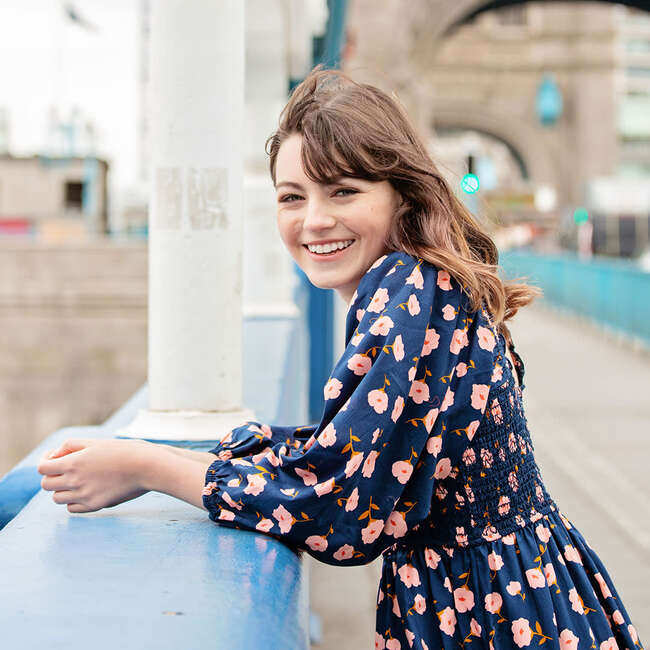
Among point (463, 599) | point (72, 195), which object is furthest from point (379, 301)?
point (72, 195)

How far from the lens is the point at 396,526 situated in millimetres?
1487

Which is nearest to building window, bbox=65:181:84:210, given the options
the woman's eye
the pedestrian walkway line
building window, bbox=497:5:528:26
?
building window, bbox=497:5:528:26

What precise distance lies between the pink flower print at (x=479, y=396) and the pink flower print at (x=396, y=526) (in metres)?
0.21

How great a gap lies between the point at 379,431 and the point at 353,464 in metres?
0.06

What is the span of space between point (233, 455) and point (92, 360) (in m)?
17.4

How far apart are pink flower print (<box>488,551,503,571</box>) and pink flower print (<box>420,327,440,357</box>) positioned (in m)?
0.34

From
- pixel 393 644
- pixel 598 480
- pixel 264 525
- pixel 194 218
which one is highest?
pixel 194 218

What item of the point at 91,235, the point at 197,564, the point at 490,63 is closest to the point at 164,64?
the point at 197,564

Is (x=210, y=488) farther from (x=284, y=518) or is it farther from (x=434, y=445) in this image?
(x=434, y=445)

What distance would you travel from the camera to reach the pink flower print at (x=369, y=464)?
1.43m

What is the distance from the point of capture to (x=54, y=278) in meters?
18.5

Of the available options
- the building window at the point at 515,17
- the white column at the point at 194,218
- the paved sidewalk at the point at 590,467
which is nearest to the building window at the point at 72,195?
the building window at the point at 515,17

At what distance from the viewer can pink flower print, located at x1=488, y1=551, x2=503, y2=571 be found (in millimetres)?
1512

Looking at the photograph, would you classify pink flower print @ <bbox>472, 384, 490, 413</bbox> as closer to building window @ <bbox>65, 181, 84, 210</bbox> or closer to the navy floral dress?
the navy floral dress
